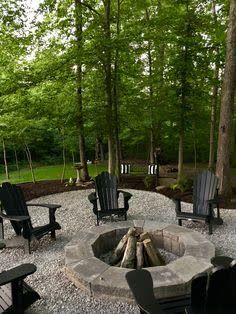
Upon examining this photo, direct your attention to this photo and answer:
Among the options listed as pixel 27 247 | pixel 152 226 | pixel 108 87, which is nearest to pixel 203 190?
pixel 152 226

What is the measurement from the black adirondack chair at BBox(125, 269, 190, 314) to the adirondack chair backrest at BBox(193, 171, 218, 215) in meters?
2.64

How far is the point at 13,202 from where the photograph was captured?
4543 millimetres

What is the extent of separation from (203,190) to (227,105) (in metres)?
2.12

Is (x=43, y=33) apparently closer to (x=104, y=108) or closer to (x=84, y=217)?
(x=104, y=108)

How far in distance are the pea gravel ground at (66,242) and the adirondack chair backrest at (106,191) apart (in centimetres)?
41

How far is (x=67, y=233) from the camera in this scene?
4.98m

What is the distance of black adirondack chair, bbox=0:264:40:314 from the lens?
8.21 ft

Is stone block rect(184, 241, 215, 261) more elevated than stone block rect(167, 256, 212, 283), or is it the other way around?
stone block rect(184, 241, 215, 261)

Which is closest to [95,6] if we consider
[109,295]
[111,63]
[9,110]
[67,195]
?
[111,63]

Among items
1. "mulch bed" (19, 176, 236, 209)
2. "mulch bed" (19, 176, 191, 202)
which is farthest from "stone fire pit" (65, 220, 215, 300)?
"mulch bed" (19, 176, 191, 202)

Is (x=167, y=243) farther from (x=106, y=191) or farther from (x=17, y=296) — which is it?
(x=17, y=296)

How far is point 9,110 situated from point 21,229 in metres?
3.52

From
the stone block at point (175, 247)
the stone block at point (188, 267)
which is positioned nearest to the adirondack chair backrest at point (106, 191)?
the stone block at point (175, 247)

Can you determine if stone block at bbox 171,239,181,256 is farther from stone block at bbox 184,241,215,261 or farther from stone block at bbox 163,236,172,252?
stone block at bbox 184,241,215,261
